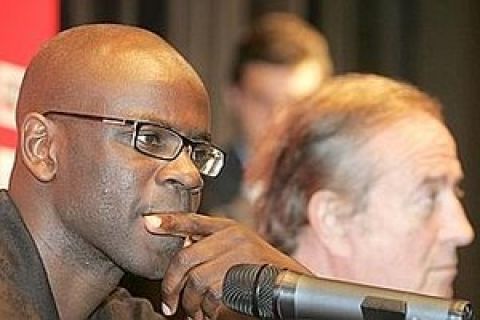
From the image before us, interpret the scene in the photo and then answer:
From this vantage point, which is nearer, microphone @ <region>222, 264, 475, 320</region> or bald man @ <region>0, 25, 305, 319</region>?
microphone @ <region>222, 264, 475, 320</region>

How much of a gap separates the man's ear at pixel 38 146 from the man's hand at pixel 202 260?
5.7 inches

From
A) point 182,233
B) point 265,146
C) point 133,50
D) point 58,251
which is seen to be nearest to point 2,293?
point 58,251

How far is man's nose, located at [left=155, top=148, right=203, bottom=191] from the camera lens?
1.71m

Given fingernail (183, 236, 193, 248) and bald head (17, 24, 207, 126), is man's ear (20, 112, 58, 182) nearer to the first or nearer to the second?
bald head (17, 24, 207, 126)

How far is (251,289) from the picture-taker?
1.51 m

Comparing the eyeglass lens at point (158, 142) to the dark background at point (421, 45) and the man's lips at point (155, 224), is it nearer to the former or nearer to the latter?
the man's lips at point (155, 224)

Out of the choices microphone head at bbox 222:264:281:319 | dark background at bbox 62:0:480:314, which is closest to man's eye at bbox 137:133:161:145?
microphone head at bbox 222:264:281:319

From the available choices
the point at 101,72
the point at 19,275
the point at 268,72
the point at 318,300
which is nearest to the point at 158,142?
the point at 101,72

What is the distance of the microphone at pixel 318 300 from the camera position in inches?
56.6

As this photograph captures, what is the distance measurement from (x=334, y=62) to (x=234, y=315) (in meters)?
2.60

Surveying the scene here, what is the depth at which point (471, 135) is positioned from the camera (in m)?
4.25

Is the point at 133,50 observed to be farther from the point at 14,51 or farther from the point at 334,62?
the point at 334,62

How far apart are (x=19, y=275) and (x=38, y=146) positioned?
158 mm

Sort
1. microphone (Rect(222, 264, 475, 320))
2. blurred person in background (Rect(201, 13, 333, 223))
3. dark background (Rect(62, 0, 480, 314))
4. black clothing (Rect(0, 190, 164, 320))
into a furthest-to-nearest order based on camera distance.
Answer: dark background (Rect(62, 0, 480, 314))
blurred person in background (Rect(201, 13, 333, 223))
black clothing (Rect(0, 190, 164, 320))
microphone (Rect(222, 264, 475, 320))
